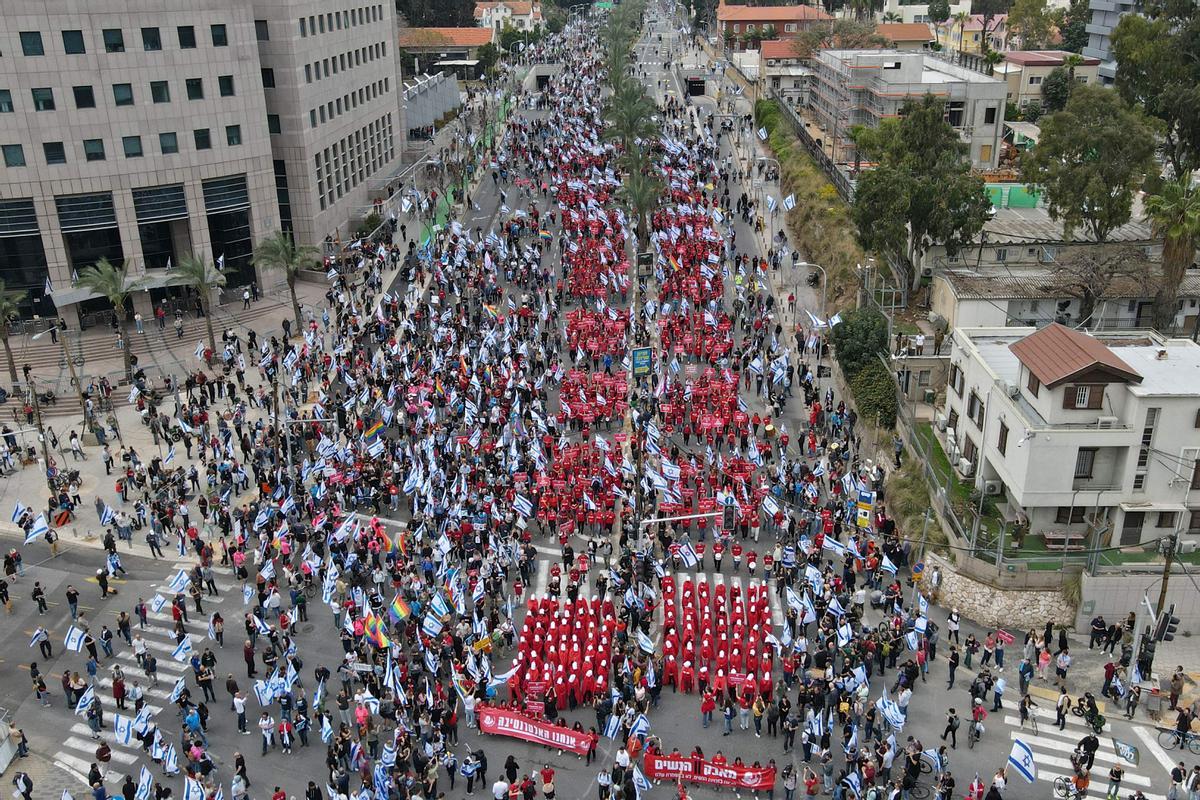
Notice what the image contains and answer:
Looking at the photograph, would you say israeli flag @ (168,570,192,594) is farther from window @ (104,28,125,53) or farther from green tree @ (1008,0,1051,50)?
green tree @ (1008,0,1051,50)

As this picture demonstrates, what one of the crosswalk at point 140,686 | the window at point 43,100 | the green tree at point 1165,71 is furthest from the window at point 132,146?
the green tree at point 1165,71

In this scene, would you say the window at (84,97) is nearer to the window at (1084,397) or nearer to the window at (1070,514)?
the window at (1084,397)

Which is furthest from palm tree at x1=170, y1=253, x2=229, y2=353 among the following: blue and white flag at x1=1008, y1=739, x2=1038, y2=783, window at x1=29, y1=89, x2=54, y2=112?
blue and white flag at x1=1008, y1=739, x2=1038, y2=783

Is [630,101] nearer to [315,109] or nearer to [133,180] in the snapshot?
[315,109]

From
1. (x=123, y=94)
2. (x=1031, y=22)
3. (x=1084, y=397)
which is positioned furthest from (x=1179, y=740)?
(x=1031, y=22)

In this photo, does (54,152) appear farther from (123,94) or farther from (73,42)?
(73,42)
